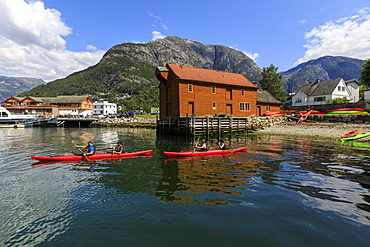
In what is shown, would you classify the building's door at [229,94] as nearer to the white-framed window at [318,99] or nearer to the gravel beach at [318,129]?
the gravel beach at [318,129]

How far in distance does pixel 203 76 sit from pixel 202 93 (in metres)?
3.71

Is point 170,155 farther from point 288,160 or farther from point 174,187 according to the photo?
point 288,160

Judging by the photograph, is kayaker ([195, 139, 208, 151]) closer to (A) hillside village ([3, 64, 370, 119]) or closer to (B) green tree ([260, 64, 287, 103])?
(A) hillside village ([3, 64, 370, 119])

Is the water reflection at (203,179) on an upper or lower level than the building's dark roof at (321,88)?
lower

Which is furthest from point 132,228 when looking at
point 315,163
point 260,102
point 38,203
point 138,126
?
point 138,126

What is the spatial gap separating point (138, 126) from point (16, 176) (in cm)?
4405

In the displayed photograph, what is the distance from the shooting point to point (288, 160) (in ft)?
49.2

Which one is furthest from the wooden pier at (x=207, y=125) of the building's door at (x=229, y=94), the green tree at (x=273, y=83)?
the green tree at (x=273, y=83)

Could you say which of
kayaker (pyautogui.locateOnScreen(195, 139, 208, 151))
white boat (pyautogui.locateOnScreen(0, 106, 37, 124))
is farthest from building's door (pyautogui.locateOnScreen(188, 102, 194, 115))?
white boat (pyautogui.locateOnScreen(0, 106, 37, 124))

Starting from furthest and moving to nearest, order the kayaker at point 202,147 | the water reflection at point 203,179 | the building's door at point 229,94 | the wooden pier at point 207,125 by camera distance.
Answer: the building's door at point 229,94
the wooden pier at point 207,125
the kayaker at point 202,147
the water reflection at point 203,179

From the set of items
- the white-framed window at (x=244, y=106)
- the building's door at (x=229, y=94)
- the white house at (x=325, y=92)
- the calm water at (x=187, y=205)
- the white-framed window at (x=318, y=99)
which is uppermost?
the white house at (x=325, y=92)

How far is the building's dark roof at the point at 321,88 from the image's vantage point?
5678 cm

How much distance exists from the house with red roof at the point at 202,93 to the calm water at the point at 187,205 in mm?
21618

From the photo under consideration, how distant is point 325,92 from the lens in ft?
188
